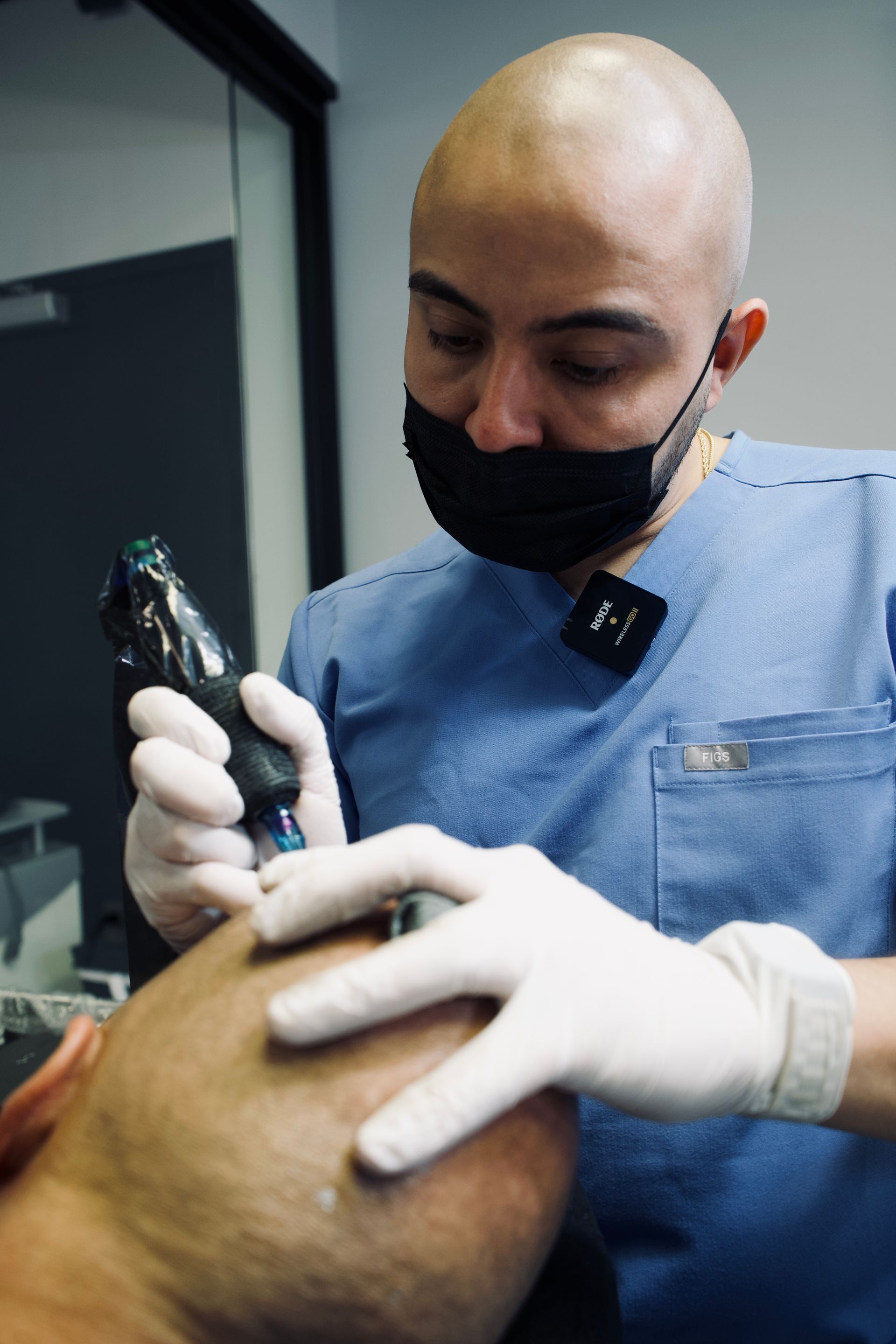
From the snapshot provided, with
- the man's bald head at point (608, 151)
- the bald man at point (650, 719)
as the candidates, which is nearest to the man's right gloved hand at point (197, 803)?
the bald man at point (650, 719)

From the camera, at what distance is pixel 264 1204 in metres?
0.51

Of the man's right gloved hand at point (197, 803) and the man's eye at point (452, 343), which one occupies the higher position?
the man's eye at point (452, 343)

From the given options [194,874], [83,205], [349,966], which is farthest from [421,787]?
[83,205]

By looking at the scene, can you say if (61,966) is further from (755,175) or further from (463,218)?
(755,175)

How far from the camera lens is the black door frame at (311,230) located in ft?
7.65

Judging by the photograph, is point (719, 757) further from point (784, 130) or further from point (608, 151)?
point (784, 130)

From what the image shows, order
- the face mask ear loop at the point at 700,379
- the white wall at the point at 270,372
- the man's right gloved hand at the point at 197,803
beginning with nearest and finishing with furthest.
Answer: the man's right gloved hand at the point at 197,803 < the face mask ear loop at the point at 700,379 < the white wall at the point at 270,372

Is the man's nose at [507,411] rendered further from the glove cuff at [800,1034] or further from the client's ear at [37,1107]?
the client's ear at [37,1107]

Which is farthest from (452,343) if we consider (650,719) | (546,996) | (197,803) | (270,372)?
(270,372)

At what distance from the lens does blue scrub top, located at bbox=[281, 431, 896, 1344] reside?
0.84 metres

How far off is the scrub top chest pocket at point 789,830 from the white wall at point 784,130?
159 cm

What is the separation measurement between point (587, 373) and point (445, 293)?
162 mm

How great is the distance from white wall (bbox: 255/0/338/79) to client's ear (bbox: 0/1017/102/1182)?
254 cm

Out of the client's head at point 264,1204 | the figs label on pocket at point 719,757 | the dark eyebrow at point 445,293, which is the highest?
the dark eyebrow at point 445,293
